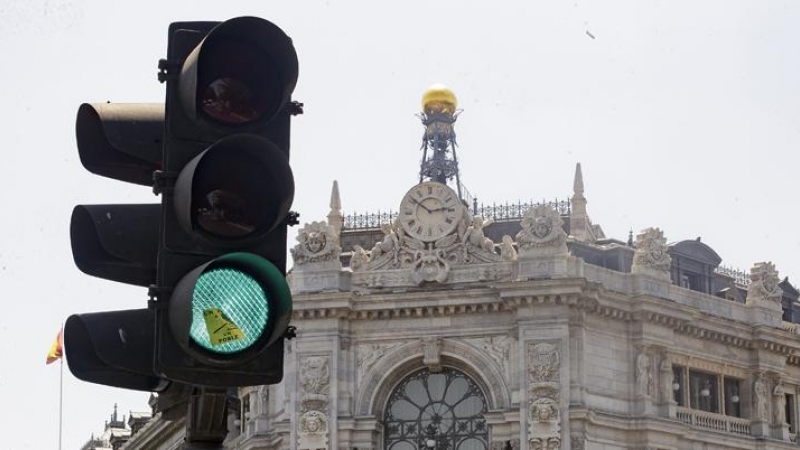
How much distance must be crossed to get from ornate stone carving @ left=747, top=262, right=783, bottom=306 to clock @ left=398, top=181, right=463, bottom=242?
1109cm

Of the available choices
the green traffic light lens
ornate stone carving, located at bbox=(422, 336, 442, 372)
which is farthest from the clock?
the green traffic light lens

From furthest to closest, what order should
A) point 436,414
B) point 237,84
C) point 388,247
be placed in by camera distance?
1. point 388,247
2. point 436,414
3. point 237,84

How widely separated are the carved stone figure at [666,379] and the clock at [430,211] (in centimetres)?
767

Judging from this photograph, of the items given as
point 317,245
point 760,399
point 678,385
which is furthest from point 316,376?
point 760,399

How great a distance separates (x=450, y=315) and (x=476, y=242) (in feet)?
7.58

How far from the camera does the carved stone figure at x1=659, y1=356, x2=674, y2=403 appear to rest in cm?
4788

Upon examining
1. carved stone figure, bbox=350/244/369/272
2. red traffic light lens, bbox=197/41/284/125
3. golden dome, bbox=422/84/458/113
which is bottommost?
red traffic light lens, bbox=197/41/284/125

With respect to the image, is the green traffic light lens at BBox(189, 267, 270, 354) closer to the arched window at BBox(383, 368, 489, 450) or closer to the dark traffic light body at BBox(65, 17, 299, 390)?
the dark traffic light body at BBox(65, 17, 299, 390)

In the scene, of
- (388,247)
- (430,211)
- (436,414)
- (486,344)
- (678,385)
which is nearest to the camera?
(486,344)

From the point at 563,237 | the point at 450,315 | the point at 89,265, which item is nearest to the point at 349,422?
the point at 450,315

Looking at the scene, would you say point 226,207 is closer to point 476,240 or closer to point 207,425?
point 207,425

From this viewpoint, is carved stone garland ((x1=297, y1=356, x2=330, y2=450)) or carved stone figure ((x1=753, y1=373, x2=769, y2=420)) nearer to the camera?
carved stone garland ((x1=297, y1=356, x2=330, y2=450))

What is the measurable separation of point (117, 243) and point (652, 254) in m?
44.1

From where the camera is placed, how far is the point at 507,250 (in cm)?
4722
